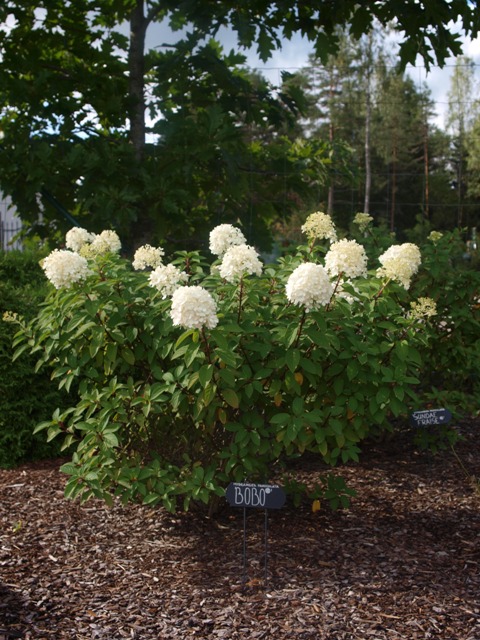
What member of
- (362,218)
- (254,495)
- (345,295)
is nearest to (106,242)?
(345,295)

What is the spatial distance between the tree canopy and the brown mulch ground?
92.3 inches

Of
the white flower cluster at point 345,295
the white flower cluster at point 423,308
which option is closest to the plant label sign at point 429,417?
the white flower cluster at point 423,308

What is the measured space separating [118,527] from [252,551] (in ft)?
2.26

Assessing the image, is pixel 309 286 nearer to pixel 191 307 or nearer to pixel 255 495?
pixel 191 307

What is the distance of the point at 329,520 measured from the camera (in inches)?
124

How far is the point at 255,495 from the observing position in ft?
8.47

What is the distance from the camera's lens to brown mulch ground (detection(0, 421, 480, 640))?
2.37 m

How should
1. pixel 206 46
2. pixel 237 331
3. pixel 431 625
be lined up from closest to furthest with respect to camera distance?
pixel 431 625
pixel 237 331
pixel 206 46

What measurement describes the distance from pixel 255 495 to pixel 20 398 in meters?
2.05

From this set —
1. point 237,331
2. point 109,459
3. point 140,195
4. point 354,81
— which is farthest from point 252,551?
point 354,81

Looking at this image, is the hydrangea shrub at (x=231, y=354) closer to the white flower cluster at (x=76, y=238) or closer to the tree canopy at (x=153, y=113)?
the white flower cluster at (x=76, y=238)

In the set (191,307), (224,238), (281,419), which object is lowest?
(281,419)

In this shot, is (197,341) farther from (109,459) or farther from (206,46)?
(206,46)

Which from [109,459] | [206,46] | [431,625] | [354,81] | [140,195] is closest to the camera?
[431,625]
